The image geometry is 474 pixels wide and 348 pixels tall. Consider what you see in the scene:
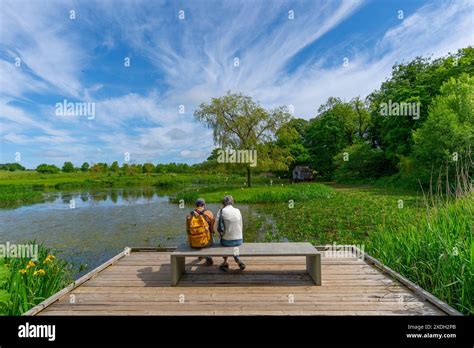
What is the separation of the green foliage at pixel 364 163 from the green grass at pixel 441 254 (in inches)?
1076

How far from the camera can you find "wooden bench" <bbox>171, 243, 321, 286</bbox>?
4.06m

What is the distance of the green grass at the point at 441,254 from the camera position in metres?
3.46

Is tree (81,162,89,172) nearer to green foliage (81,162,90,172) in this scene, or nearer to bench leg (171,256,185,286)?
green foliage (81,162,90,172)

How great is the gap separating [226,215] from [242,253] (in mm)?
675

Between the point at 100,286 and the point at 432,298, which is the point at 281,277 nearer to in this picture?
the point at 432,298

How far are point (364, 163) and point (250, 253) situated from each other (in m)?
31.5

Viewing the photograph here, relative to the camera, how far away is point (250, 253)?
13.5 feet
